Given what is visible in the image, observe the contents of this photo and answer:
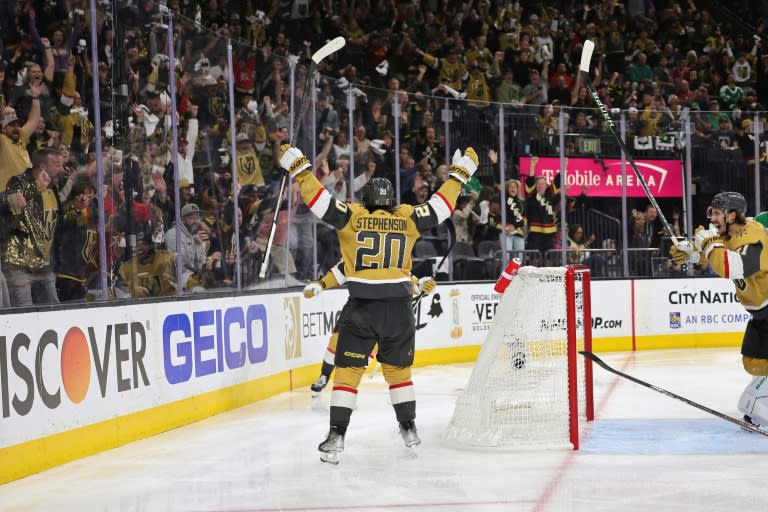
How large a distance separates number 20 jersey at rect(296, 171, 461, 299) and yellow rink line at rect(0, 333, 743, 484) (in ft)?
5.11

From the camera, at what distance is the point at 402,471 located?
17.2ft

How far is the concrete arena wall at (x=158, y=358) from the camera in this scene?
5160 mm

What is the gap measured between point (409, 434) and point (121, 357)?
1686 mm

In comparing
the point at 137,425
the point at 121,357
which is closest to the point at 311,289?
the point at 121,357

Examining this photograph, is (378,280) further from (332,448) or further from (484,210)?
(484,210)

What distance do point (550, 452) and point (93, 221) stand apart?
2827mm

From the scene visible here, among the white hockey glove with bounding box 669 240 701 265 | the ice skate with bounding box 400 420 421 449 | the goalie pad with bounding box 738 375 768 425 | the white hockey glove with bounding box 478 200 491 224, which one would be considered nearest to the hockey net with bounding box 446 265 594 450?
the ice skate with bounding box 400 420 421 449

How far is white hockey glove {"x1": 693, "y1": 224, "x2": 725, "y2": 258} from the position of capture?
623cm

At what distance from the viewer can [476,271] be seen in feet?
37.2

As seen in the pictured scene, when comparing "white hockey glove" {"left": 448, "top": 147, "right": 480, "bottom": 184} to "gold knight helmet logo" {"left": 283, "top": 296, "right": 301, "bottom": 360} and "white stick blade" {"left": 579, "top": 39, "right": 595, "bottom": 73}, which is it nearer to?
"white stick blade" {"left": 579, "top": 39, "right": 595, "bottom": 73}

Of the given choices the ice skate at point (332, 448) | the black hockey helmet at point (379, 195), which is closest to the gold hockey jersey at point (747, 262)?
the black hockey helmet at point (379, 195)

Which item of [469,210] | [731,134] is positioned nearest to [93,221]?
[469,210]

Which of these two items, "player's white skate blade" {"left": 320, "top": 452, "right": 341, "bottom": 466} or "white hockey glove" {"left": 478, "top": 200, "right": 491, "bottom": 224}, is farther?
"white hockey glove" {"left": 478, "top": 200, "right": 491, "bottom": 224}

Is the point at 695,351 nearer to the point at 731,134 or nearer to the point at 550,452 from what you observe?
the point at 731,134
